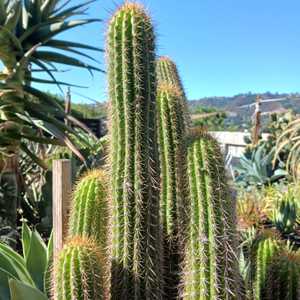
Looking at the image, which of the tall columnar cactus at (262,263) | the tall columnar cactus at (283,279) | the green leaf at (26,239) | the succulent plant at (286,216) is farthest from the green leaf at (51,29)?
the succulent plant at (286,216)

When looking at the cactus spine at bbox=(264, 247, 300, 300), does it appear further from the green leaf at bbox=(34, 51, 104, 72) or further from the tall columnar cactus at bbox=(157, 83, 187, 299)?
the green leaf at bbox=(34, 51, 104, 72)

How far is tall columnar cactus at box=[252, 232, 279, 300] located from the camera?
92.4 inches

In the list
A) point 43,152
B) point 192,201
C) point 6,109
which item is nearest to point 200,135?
point 192,201

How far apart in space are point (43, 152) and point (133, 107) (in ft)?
9.37

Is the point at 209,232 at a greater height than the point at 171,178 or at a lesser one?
lesser

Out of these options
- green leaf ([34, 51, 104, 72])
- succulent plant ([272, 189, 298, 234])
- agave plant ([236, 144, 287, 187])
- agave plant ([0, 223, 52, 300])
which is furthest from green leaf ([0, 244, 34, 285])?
agave plant ([236, 144, 287, 187])

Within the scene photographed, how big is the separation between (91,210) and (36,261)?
63cm

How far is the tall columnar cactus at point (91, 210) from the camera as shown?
2.21m

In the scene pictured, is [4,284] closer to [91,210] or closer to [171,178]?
[91,210]

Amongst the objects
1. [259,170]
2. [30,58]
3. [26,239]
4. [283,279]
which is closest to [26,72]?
[30,58]

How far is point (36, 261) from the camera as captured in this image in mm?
2643

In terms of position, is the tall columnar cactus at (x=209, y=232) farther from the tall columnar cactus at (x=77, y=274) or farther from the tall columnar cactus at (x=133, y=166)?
the tall columnar cactus at (x=77, y=274)

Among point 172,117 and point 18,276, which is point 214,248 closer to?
point 172,117

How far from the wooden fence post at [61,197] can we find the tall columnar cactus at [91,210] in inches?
3.0
